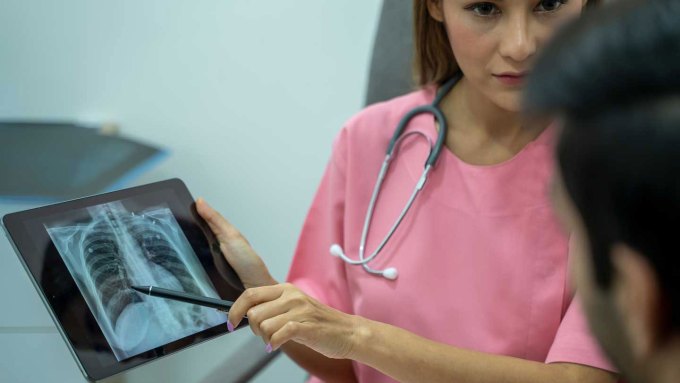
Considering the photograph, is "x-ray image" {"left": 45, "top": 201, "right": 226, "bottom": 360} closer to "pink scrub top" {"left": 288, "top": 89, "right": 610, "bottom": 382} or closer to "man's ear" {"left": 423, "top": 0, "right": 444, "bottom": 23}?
"pink scrub top" {"left": 288, "top": 89, "right": 610, "bottom": 382}

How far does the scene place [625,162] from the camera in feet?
1.35

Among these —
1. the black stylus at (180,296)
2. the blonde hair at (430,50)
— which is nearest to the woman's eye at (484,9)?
the blonde hair at (430,50)

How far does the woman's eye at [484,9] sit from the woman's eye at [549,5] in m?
0.05

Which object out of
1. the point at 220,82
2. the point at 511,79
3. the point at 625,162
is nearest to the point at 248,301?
the point at 511,79

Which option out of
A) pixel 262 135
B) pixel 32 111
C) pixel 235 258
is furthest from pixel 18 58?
pixel 235 258

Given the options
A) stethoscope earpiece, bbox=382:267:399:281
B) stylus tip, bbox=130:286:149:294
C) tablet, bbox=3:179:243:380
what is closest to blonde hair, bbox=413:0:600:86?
stethoscope earpiece, bbox=382:267:399:281

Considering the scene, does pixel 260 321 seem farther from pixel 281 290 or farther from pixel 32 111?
pixel 32 111

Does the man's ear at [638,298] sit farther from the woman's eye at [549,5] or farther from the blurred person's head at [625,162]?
the woman's eye at [549,5]

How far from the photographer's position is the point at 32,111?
63.6 inches

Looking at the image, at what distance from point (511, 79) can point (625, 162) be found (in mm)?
571

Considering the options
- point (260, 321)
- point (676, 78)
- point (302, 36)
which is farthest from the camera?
point (302, 36)

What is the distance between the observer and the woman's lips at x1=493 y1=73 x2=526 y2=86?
0.96 meters

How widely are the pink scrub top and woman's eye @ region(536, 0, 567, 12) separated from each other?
0.50 feet

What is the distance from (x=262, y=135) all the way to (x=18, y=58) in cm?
46
